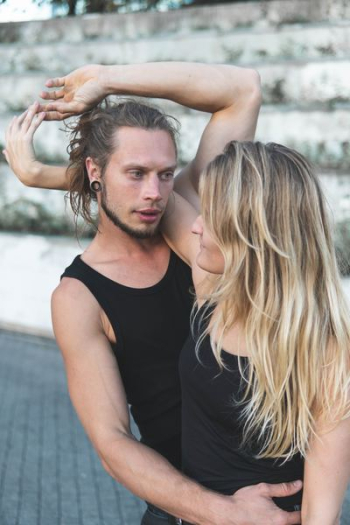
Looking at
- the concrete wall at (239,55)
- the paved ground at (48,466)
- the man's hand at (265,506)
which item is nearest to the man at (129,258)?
the man's hand at (265,506)

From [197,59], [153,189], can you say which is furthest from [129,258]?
[197,59]

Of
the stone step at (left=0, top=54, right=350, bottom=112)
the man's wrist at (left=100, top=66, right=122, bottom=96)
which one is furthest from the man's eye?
the stone step at (left=0, top=54, right=350, bottom=112)

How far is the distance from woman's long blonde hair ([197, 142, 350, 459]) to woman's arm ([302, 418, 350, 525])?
37 mm

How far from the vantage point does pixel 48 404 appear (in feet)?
20.9

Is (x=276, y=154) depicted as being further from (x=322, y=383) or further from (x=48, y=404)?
(x=48, y=404)

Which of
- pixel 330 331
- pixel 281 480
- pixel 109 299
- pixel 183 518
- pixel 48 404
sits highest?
pixel 330 331

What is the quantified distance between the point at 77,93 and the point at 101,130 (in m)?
0.16

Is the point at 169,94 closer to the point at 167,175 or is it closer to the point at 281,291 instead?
the point at 167,175

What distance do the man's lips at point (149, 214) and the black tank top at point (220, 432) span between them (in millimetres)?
622

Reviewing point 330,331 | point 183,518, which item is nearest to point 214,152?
point 330,331

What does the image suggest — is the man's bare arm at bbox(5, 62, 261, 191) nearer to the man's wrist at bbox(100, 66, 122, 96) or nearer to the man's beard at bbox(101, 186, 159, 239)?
the man's wrist at bbox(100, 66, 122, 96)

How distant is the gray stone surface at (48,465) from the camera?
184 inches

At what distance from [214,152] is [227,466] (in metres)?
1.24

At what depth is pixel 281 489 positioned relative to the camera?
2326 millimetres
